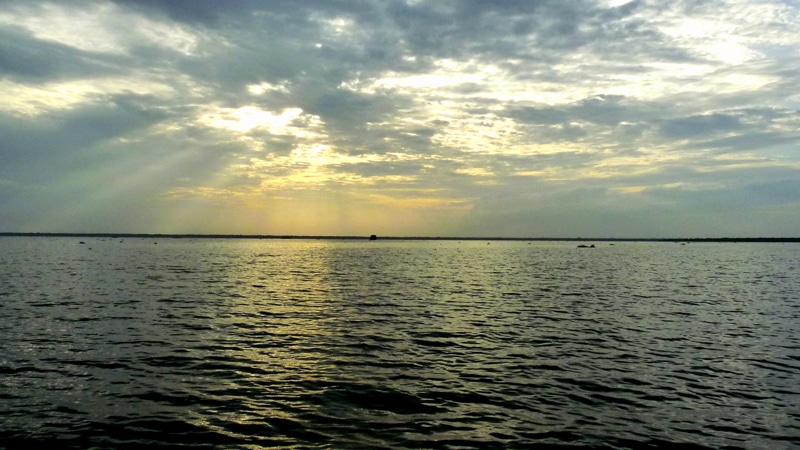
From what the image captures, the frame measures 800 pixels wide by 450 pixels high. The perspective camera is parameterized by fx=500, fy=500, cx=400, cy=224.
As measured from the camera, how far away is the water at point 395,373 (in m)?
15.8

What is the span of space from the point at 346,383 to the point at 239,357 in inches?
284

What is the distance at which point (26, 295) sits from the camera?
4703 centimetres

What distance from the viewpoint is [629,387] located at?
20812 millimetres

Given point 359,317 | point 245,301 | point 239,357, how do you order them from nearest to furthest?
point 239,357
point 359,317
point 245,301

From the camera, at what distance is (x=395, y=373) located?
889 inches

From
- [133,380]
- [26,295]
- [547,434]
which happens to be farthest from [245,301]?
[547,434]

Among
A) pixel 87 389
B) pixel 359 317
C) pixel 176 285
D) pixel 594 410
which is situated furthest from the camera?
pixel 176 285

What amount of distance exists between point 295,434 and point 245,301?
32706mm

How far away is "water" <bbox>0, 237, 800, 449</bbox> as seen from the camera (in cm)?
1577

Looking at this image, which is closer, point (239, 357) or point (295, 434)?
point (295, 434)

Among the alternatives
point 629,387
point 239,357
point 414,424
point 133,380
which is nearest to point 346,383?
point 414,424

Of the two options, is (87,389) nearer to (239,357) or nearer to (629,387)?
(239,357)

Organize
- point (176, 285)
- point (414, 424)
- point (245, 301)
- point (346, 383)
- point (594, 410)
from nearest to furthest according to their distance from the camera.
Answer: point (414, 424)
point (594, 410)
point (346, 383)
point (245, 301)
point (176, 285)

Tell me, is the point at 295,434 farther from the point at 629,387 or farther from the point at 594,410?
the point at 629,387
